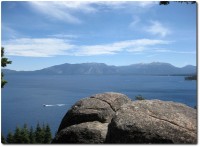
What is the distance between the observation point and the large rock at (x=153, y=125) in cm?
645

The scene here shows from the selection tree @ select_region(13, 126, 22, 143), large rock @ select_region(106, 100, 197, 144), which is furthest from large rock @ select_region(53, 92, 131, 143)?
tree @ select_region(13, 126, 22, 143)

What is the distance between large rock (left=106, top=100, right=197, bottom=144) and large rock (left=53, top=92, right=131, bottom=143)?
1.42m

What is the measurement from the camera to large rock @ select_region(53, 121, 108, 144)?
7.77 meters

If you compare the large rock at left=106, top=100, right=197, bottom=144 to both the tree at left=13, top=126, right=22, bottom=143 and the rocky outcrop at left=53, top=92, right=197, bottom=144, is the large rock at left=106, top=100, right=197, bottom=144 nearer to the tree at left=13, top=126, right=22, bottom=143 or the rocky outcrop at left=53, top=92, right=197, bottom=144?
the rocky outcrop at left=53, top=92, right=197, bottom=144

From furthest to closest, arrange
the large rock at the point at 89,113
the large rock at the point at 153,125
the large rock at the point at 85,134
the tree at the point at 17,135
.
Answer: the tree at the point at 17,135
the large rock at the point at 89,113
the large rock at the point at 85,134
the large rock at the point at 153,125

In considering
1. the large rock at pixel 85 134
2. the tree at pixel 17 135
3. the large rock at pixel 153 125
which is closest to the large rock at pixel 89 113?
the large rock at pixel 85 134

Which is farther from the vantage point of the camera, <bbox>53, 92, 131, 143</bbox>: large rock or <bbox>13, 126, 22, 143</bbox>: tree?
<bbox>13, 126, 22, 143</bbox>: tree

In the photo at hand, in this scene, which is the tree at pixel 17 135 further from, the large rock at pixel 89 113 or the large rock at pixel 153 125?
the large rock at pixel 153 125

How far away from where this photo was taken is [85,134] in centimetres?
795

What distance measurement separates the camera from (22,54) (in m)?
8.34

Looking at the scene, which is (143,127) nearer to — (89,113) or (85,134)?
(85,134)

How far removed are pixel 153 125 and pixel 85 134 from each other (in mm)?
2247

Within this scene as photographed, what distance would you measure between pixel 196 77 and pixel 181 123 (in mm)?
1492

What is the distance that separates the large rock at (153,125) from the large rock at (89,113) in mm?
1424
